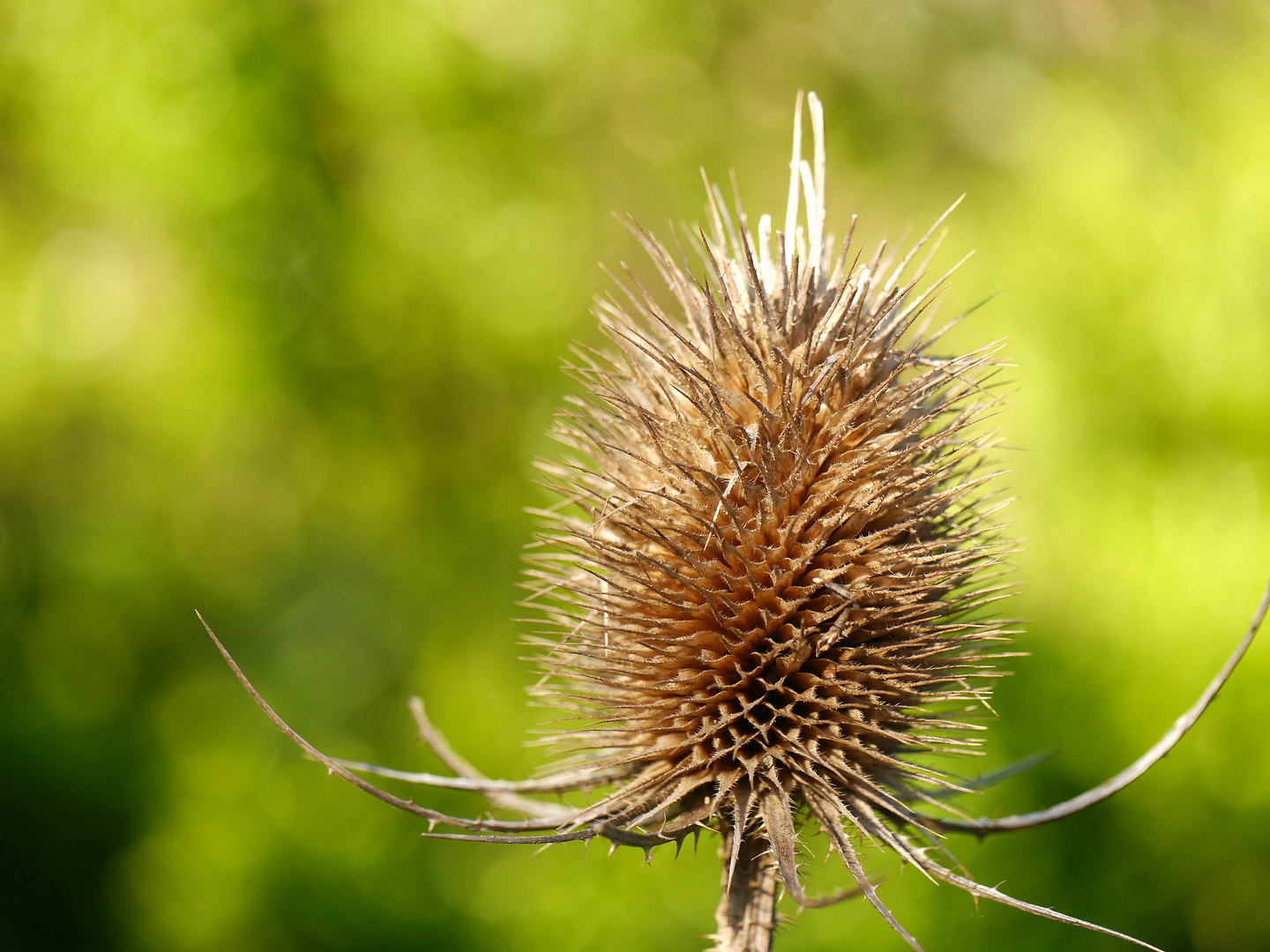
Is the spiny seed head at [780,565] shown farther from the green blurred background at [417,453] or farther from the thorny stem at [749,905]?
the green blurred background at [417,453]

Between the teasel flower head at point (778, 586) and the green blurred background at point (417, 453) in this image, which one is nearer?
the teasel flower head at point (778, 586)

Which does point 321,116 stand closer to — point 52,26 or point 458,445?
point 52,26

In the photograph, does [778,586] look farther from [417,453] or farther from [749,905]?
[417,453]

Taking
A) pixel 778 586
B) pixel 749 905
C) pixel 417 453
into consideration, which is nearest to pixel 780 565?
pixel 778 586

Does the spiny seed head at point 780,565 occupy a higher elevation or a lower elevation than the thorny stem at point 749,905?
higher

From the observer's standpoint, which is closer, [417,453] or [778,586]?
[778,586]

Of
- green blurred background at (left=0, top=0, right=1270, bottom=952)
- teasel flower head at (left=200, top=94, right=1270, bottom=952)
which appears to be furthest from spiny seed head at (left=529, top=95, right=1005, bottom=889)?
green blurred background at (left=0, top=0, right=1270, bottom=952)

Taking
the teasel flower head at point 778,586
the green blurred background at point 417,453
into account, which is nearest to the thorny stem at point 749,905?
the teasel flower head at point 778,586
